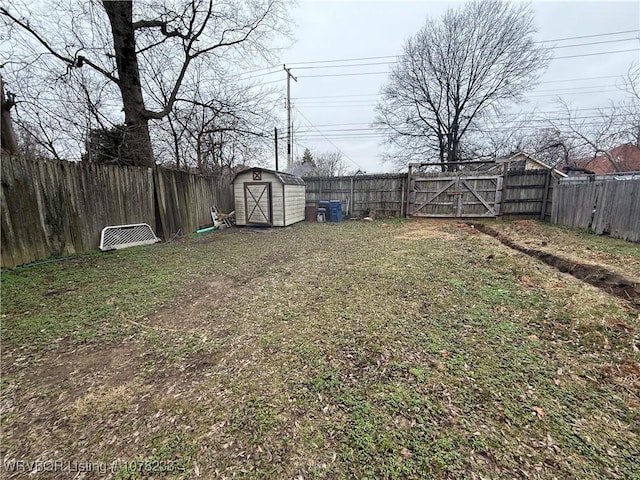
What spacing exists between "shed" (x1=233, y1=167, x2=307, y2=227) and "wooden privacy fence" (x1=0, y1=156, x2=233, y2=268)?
2055mm

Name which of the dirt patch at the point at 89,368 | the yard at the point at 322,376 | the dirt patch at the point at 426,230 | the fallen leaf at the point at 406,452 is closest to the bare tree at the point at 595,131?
the dirt patch at the point at 426,230

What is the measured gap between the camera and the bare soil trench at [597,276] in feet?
10.2

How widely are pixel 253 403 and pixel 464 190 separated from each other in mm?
10548

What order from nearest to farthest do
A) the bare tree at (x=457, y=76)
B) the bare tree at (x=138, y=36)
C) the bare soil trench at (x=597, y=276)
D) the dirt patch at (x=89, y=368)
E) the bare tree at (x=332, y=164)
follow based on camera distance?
the dirt patch at (x=89, y=368) → the bare soil trench at (x=597, y=276) → the bare tree at (x=138, y=36) → the bare tree at (x=457, y=76) → the bare tree at (x=332, y=164)

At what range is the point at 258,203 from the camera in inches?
358

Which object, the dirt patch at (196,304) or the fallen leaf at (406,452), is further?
the dirt patch at (196,304)

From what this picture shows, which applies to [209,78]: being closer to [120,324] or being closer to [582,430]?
[120,324]

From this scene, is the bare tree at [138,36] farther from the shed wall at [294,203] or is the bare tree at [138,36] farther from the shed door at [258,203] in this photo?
the shed wall at [294,203]

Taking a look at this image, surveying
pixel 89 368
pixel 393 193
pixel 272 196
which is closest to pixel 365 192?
pixel 393 193

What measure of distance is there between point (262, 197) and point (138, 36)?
5416 mm

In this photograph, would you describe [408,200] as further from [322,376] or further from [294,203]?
[322,376]

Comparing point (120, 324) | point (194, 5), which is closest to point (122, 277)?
point (120, 324)

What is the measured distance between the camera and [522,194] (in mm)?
9398

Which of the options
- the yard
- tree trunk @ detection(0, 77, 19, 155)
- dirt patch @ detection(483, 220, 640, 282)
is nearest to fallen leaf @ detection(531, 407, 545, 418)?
the yard
